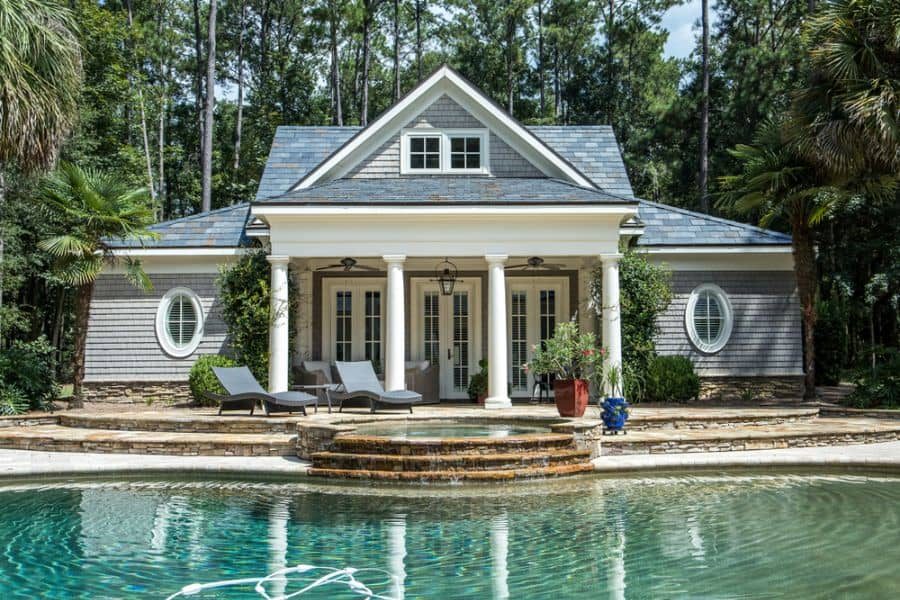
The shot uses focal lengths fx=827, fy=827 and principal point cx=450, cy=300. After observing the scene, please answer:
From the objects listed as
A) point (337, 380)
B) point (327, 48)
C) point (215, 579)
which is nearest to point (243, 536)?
point (215, 579)

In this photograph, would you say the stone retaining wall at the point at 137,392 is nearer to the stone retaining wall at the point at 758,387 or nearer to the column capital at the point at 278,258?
the column capital at the point at 278,258

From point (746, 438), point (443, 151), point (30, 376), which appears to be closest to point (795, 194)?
point (746, 438)

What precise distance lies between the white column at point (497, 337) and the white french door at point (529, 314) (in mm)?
3115

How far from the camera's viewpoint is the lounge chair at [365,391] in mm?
13984

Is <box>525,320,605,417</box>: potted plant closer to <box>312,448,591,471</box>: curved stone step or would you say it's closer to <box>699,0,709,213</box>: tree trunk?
<box>312,448,591,471</box>: curved stone step

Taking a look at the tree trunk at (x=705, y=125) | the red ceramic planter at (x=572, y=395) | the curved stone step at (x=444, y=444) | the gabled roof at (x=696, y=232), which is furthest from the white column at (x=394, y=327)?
the tree trunk at (x=705, y=125)

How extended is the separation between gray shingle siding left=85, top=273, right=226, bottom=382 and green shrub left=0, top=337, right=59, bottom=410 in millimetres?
1499

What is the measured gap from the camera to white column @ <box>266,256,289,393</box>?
15414 millimetres

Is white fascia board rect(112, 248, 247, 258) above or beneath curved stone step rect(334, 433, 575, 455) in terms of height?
above

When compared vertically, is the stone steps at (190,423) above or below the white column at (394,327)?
below

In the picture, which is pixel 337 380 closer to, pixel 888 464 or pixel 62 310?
pixel 888 464

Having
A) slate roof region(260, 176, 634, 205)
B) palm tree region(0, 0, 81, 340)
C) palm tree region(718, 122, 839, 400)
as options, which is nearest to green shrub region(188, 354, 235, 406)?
slate roof region(260, 176, 634, 205)

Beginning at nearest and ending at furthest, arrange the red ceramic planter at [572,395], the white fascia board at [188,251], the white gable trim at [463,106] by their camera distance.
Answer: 1. the red ceramic planter at [572,395]
2. the white gable trim at [463,106]
3. the white fascia board at [188,251]

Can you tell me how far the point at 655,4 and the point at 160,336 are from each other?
1016 inches
